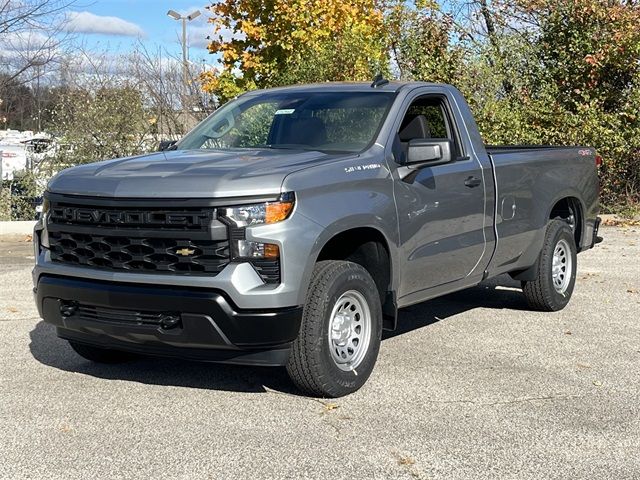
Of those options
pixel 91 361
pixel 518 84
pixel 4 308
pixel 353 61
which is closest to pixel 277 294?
pixel 91 361

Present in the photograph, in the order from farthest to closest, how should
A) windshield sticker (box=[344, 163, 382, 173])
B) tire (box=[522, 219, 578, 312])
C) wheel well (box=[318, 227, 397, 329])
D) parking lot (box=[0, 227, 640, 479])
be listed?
tire (box=[522, 219, 578, 312]), wheel well (box=[318, 227, 397, 329]), windshield sticker (box=[344, 163, 382, 173]), parking lot (box=[0, 227, 640, 479])

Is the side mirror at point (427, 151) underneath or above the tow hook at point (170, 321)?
above

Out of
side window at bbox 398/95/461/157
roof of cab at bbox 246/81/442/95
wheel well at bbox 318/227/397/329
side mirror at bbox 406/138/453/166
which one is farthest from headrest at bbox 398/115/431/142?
wheel well at bbox 318/227/397/329

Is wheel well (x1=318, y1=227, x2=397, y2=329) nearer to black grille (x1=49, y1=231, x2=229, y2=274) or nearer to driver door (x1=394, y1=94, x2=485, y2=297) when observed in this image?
driver door (x1=394, y1=94, x2=485, y2=297)

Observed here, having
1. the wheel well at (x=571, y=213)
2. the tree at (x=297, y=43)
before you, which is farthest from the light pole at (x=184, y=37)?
the wheel well at (x=571, y=213)

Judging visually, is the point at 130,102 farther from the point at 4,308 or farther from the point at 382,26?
the point at 4,308

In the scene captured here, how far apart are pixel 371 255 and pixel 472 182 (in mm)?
1260

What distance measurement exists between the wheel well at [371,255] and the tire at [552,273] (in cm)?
248

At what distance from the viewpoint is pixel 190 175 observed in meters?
5.41

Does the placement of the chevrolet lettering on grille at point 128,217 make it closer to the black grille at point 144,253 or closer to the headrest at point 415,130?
the black grille at point 144,253

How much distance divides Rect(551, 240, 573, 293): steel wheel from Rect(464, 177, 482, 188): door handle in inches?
71.9

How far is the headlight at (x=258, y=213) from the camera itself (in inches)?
206

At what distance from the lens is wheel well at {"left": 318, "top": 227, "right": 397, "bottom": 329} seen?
237 inches

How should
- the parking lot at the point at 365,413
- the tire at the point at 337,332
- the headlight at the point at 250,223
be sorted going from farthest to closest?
the tire at the point at 337,332, the headlight at the point at 250,223, the parking lot at the point at 365,413
